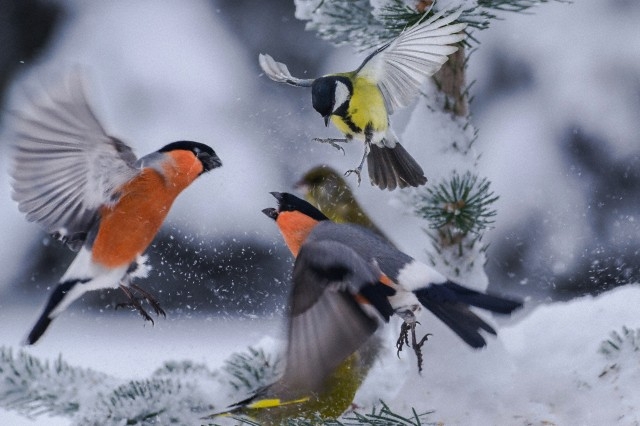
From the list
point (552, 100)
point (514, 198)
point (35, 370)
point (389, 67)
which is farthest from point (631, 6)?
point (35, 370)

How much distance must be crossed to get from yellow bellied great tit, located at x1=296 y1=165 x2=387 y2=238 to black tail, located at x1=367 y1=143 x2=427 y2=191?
4cm

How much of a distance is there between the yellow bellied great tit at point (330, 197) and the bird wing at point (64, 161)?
0.16 metres

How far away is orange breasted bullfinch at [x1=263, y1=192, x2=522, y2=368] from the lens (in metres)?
0.70

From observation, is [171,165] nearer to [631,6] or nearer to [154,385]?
[154,385]

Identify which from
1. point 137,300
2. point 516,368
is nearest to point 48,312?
point 137,300

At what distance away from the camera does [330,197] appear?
2.77 ft

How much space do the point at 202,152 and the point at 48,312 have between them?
0.54 ft

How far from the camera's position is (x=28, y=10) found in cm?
174

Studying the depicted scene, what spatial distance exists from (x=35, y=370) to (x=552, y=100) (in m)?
1.12

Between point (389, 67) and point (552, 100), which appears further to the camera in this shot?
point (552, 100)

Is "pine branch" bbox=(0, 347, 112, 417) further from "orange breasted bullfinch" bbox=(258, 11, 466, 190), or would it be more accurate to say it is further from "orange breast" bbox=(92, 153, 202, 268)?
"orange breasted bullfinch" bbox=(258, 11, 466, 190)

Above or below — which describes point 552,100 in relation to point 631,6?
below

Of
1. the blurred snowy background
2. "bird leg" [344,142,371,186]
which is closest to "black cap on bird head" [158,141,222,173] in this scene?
"bird leg" [344,142,371,186]

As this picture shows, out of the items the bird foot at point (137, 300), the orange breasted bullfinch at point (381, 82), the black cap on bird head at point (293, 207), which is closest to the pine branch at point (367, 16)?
the orange breasted bullfinch at point (381, 82)
